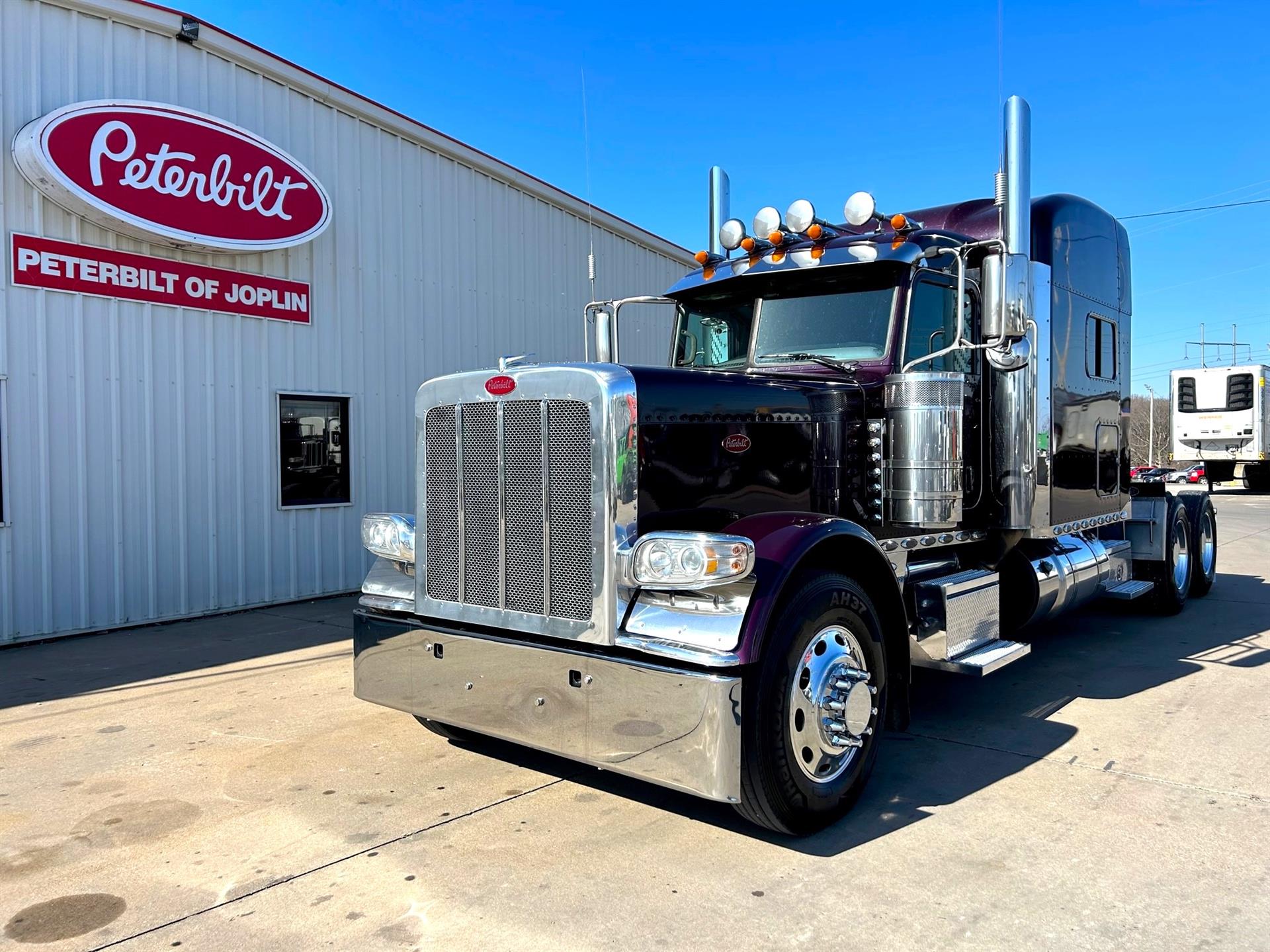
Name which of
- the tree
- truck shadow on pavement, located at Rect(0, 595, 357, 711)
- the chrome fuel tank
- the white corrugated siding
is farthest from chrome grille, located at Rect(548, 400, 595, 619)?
the tree

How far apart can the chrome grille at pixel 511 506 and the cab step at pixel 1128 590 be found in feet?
16.7

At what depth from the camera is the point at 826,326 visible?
508 centimetres

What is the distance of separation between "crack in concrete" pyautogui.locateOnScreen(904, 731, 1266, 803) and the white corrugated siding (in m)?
6.15

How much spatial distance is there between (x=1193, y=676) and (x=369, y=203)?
26.8 feet

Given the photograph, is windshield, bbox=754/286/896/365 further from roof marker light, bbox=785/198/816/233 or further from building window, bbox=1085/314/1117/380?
building window, bbox=1085/314/1117/380

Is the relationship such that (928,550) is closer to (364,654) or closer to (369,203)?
(364,654)

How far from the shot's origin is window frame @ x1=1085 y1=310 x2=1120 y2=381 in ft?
21.5

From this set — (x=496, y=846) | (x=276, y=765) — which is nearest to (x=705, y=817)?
(x=496, y=846)

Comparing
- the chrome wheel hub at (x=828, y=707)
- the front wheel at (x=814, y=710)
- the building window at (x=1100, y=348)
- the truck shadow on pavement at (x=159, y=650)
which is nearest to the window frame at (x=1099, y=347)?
the building window at (x=1100, y=348)

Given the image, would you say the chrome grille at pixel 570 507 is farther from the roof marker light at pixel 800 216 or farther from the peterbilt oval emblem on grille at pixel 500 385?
the roof marker light at pixel 800 216

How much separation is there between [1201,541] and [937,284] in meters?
5.62

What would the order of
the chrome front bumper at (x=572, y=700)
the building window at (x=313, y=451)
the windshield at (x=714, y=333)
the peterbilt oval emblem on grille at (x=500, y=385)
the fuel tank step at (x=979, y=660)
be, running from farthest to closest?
the building window at (x=313, y=451)
the windshield at (x=714, y=333)
the fuel tank step at (x=979, y=660)
the peterbilt oval emblem on grille at (x=500, y=385)
the chrome front bumper at (x=572, y=700)

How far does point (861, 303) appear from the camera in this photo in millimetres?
5004

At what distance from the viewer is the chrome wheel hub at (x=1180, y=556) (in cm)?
821
